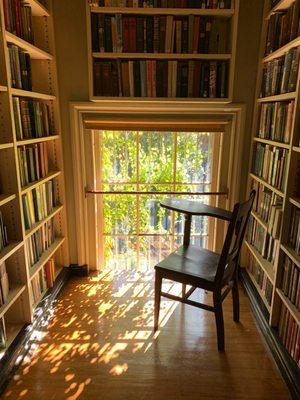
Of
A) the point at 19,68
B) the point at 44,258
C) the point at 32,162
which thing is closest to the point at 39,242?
the point at 44,258

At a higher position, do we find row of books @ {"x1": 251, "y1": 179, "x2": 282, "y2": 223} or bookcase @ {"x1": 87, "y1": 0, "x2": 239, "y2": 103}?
bookcase @ {"x1": 87, "y1": 0, "x2": 239, "y2": 103}

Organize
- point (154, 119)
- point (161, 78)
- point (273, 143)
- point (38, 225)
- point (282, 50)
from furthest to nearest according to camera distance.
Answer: point (154, 119)
point (161, 78)
point (38, 225)
point (273, 143)
point (282, 50)

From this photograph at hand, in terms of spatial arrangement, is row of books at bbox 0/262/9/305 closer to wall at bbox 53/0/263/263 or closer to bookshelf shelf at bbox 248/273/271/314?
wall at bbox 53/0/263/263

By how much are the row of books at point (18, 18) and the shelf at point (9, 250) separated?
116 cm

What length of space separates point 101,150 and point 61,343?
4.73ft

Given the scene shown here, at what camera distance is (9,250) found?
1.57 meters

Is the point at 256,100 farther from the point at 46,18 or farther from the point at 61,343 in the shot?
the point at 61,343

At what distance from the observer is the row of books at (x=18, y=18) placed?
5.18 feet

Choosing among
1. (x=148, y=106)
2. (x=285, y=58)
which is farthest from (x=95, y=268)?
(x=285, y=58)

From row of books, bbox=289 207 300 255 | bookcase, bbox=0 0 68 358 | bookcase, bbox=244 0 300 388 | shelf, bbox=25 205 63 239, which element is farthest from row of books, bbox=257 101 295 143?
shelf, bbox=25 205 63 239

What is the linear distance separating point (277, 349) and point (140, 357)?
2.53 ft

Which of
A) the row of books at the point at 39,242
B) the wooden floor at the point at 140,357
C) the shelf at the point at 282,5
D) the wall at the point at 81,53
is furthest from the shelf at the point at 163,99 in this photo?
the wooden floor at the point at 140,357

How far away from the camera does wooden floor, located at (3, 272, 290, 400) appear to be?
4.93ft

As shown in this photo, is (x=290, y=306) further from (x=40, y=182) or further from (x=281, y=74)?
(x=40, y=182)
